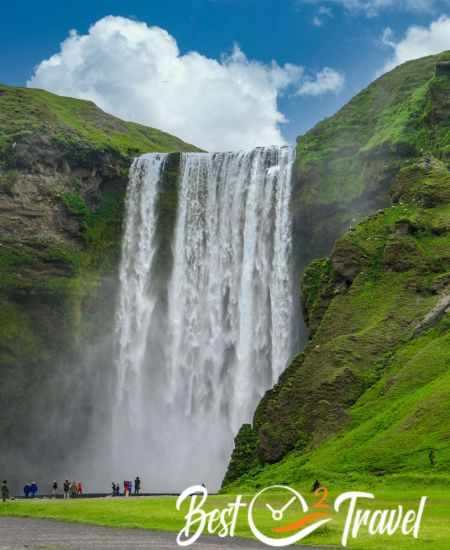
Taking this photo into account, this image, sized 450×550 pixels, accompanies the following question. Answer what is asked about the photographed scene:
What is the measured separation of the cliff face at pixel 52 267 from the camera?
74875mm

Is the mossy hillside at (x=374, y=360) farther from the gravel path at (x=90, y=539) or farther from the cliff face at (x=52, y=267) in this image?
the cliff face at (x=52, y=267)

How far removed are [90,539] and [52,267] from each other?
53526 mm

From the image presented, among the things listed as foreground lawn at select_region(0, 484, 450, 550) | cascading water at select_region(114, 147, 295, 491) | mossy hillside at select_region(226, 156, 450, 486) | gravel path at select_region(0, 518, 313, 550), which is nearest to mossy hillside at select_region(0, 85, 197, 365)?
cascading water at select_region(114, 147, 295, 491)

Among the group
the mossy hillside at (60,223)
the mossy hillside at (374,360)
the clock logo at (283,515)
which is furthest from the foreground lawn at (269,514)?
the mossy hillside at (60,223)

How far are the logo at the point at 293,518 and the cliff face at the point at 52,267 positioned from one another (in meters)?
43.6

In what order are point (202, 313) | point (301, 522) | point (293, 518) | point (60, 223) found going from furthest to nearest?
1. point (60, 223)
2. point (202, 313)
3. point (293, 518)
4. point (301, 522)

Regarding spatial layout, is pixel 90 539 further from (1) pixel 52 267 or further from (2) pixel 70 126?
(2) pixel 70 126

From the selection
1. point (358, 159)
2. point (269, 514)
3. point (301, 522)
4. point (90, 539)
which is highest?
point (358, 159)

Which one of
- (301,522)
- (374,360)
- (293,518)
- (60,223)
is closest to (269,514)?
(293,518)

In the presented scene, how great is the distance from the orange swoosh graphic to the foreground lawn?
31cm

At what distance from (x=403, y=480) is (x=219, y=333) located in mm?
40593

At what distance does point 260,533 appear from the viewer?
25.5 meters

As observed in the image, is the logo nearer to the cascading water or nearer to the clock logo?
the clock logo

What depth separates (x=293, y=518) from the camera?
2795cm
